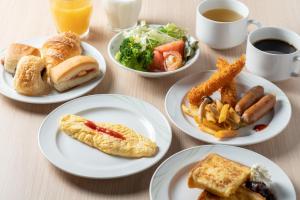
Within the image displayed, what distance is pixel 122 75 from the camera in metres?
1.80

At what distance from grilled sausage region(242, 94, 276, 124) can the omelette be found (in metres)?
0.30

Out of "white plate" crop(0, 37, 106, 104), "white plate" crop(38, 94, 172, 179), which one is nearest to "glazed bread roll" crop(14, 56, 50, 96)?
"white plate" crop(0, 37, 106, 104)

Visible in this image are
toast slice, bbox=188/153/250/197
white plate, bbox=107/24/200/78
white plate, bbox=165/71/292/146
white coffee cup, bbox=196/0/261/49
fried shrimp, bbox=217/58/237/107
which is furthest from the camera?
white coffee cup, bbox=196/0/261/49

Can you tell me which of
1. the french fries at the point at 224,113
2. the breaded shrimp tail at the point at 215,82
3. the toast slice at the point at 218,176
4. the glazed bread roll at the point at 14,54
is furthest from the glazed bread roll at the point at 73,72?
the toast slice at the point at 218,176

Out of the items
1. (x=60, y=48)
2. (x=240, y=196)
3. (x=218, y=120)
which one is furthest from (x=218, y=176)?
(x=60, y=48)

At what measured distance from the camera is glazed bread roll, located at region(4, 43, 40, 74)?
1734 mm

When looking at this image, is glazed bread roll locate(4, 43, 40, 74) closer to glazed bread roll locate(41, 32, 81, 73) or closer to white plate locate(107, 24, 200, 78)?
glazed bread roll locate(41, 32, 81, 73)

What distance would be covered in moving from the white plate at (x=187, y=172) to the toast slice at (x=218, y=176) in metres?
0.05

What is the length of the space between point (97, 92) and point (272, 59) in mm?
590

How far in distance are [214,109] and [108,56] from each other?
535 millimetres

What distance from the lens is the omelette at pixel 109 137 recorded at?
55.8 inches

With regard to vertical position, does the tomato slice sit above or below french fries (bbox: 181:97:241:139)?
above

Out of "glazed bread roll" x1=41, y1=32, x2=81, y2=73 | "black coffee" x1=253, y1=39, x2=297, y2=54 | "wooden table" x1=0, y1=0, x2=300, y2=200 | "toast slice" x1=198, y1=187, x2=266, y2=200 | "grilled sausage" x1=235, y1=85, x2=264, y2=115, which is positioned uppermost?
"black coffee" x1=253, y1=39, x2=297, y2=54

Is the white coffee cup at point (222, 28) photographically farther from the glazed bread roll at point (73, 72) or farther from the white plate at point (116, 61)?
the glazed bread roll at point (73, 72)
